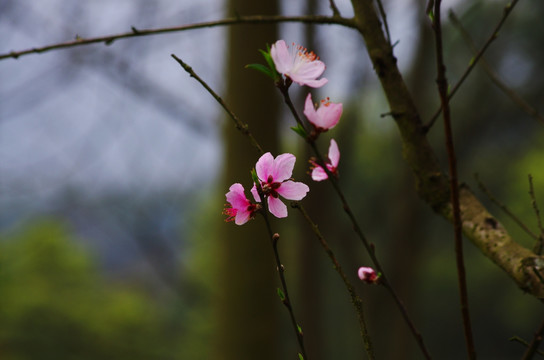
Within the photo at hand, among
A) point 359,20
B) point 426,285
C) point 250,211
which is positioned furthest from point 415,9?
point 426,285

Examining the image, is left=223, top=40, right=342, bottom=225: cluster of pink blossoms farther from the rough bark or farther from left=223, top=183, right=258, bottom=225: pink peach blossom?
the rough bark

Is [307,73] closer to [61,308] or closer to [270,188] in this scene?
[270,188]

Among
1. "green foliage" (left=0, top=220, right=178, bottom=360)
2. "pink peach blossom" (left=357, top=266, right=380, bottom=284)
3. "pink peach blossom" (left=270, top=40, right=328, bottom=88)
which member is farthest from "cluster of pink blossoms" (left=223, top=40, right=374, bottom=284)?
"green foliage" (left=0, top=220, right=178, bottom=360)

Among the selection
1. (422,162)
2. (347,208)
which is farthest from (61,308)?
(347,208)

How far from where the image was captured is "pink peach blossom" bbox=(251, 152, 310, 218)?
1.40 ft

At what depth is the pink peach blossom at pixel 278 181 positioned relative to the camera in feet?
1.40

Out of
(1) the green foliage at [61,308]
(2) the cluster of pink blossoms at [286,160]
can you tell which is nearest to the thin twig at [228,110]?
(2) the cluster of pink blossoms at [286,160]

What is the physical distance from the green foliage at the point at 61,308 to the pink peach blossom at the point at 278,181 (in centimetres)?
417

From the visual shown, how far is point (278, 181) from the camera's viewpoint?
441 millimetres

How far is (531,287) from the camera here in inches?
19.9

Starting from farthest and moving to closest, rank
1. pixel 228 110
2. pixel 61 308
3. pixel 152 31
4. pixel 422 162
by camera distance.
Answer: pixel 61 308 → pixel 422 162 → pixel 152 31 → pixel 228 110

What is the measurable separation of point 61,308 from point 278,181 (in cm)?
621

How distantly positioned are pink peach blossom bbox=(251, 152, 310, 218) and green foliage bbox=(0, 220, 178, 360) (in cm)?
417

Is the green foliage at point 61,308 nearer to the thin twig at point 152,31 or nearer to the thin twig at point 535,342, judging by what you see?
the thin twig at point 152,31
